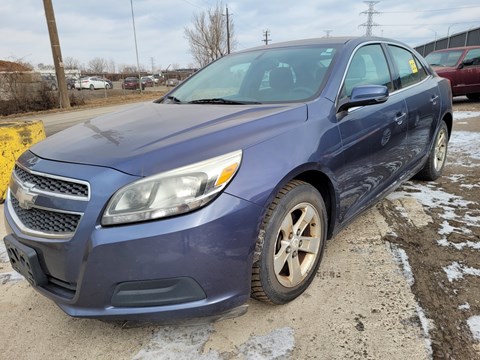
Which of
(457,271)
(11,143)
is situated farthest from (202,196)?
(11,143)

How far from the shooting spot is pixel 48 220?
6.08 feet

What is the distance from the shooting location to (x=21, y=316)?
238 centimetres

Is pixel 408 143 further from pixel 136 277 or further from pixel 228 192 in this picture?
pixel 136 277

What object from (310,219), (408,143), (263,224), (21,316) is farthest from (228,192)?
(408,143)

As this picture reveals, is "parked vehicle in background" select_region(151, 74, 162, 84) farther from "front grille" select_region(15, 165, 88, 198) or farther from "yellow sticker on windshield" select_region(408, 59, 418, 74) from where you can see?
"front grille" select_region(15, 165, 88, 198)

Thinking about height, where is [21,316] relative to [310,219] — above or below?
below

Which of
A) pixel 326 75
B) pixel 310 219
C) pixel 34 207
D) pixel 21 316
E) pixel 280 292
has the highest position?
pixel 326 75

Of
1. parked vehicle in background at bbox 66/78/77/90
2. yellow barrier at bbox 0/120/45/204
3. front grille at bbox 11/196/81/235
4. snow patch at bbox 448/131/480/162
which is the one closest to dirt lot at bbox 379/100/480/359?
snow patch at bbox 448/131/480/162

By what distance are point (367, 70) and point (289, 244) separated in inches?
66.6

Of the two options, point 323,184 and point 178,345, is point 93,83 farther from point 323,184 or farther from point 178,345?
point 178,345

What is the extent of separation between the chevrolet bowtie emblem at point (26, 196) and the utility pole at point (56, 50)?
1848 centimetres

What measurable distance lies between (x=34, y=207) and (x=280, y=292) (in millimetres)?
1367

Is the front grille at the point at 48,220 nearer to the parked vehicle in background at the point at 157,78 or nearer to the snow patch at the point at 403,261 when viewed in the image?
the snow patch at the point at 403,261

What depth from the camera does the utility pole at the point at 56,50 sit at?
1761cm
